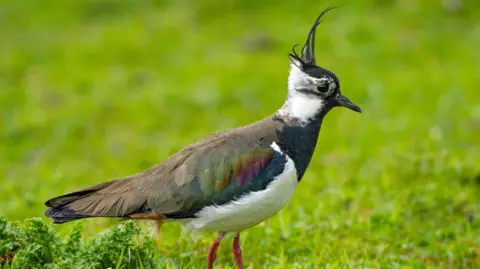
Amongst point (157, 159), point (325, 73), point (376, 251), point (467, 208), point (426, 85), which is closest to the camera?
point (325, 73)

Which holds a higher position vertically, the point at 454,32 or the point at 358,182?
the point at 454,32

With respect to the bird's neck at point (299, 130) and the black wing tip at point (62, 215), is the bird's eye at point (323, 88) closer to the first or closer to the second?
the bird's neck at point (299, 130)

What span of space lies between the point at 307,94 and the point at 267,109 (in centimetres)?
602

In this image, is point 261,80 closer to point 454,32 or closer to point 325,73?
point 454,32

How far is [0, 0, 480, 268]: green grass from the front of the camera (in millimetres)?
6273

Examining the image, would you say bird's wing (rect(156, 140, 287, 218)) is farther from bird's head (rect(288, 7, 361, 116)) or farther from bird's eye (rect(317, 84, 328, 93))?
bird's eye (rect(317, 84, 328, 93))

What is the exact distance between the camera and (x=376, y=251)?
5.99 metres

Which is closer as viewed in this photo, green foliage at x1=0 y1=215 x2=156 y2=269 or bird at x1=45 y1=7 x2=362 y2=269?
green foliage at x1=0 y1=215 x2=156 y2=269

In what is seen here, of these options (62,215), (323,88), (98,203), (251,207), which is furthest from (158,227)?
(323,88)

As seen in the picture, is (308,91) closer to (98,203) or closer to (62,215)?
(98,203)

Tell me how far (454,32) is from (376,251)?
8470 mm

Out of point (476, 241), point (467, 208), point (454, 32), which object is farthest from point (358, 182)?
point (454, 32)

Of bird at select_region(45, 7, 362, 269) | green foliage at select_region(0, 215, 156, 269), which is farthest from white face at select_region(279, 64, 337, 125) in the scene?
green foliage at select_region(0, 215, 156, 269)

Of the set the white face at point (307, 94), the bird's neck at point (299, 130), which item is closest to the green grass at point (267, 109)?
the bird's neck at point (299, 130)
